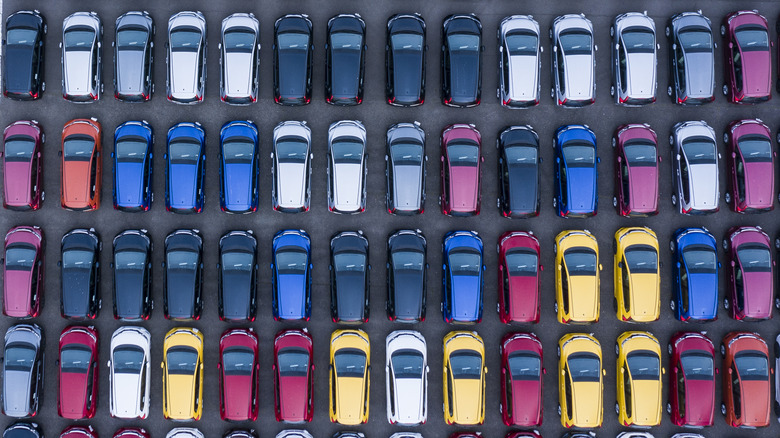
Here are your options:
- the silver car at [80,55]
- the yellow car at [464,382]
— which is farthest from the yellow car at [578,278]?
the silver car at [80,55]

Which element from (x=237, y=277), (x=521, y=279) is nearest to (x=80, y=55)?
(x=237, y=277)

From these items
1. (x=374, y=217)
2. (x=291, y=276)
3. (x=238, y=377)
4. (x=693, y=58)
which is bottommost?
(x=238, y=377)

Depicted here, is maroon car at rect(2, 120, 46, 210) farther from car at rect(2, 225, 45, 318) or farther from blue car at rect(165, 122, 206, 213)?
blue car at rect(165, 122, 206, 213)

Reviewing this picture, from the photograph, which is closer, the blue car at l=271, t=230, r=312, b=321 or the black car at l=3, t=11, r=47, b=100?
the blue car at l=271, t=230, r=312, b=321

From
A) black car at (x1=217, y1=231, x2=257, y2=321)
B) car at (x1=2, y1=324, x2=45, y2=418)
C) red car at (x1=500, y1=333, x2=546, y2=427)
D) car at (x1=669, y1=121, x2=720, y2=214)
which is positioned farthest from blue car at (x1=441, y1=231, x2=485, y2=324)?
car at (x1=2, y1=324, x2=45, y2=418)

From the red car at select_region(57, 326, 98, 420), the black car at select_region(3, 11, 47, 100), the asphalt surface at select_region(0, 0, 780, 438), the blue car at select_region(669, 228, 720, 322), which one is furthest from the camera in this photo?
the asphalt surface at select_region(0, 0, 780, 438)

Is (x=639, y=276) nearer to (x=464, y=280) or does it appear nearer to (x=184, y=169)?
(x=464, y=280)
